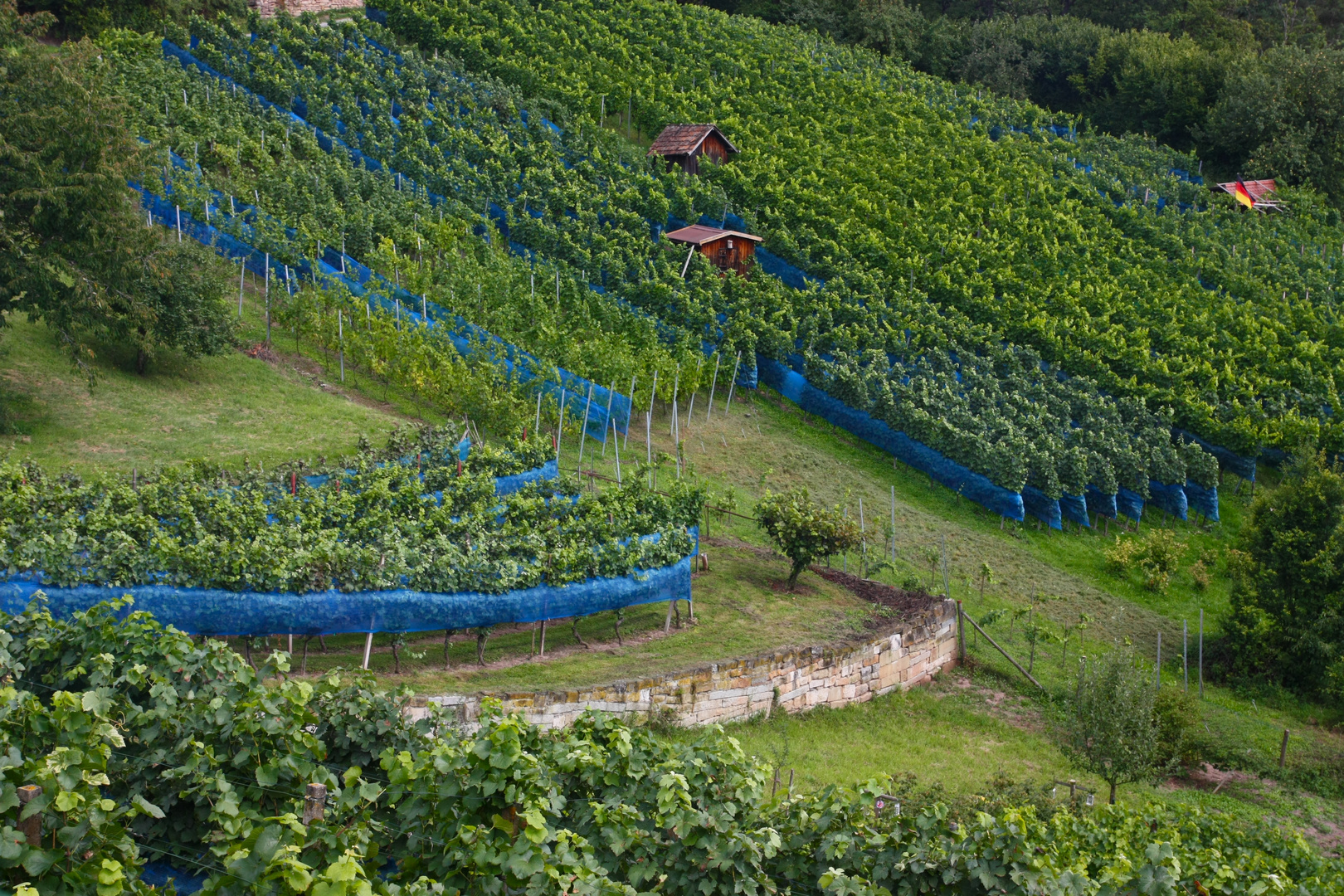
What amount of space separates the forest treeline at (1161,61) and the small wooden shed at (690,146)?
22.8m

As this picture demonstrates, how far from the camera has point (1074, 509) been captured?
101 feet

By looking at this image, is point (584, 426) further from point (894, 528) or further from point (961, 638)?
point (961, 638)

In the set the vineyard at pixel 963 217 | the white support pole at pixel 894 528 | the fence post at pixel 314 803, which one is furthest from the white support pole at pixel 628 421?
the fence post at pixel 314 803

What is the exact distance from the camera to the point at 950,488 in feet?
103

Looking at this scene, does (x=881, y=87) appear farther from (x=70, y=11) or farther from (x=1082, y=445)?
(x=70, y=11)

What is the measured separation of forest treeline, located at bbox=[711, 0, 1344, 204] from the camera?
58500 mm

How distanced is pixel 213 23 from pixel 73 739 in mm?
44103

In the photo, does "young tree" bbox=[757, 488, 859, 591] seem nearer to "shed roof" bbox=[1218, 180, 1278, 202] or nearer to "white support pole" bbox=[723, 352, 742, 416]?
"white support pole" bbox=[723, 352, 742, 416]

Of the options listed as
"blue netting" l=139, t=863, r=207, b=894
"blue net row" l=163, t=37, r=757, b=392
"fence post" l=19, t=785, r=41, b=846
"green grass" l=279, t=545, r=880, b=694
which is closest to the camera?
"fence post" l=19, t=785, r=41, b=846

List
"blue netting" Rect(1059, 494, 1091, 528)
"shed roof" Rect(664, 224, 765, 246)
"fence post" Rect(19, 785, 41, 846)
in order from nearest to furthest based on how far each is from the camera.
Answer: "fence post" Rect(19, 785, 41, 846) → "blue netting" Rect(1059, 494, 1091, 528) → "shed roof" Rect(664, 224, 765, 246)

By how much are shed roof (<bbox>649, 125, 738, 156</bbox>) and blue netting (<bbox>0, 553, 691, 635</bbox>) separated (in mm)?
29668

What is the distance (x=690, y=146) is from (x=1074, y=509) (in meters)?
22.3

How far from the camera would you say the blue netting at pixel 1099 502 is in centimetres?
3145

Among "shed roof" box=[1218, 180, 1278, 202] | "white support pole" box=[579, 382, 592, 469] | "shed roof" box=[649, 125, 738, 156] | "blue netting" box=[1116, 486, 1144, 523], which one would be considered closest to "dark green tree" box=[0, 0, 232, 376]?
"white support pole" box=[579, 382, 592, 469]
